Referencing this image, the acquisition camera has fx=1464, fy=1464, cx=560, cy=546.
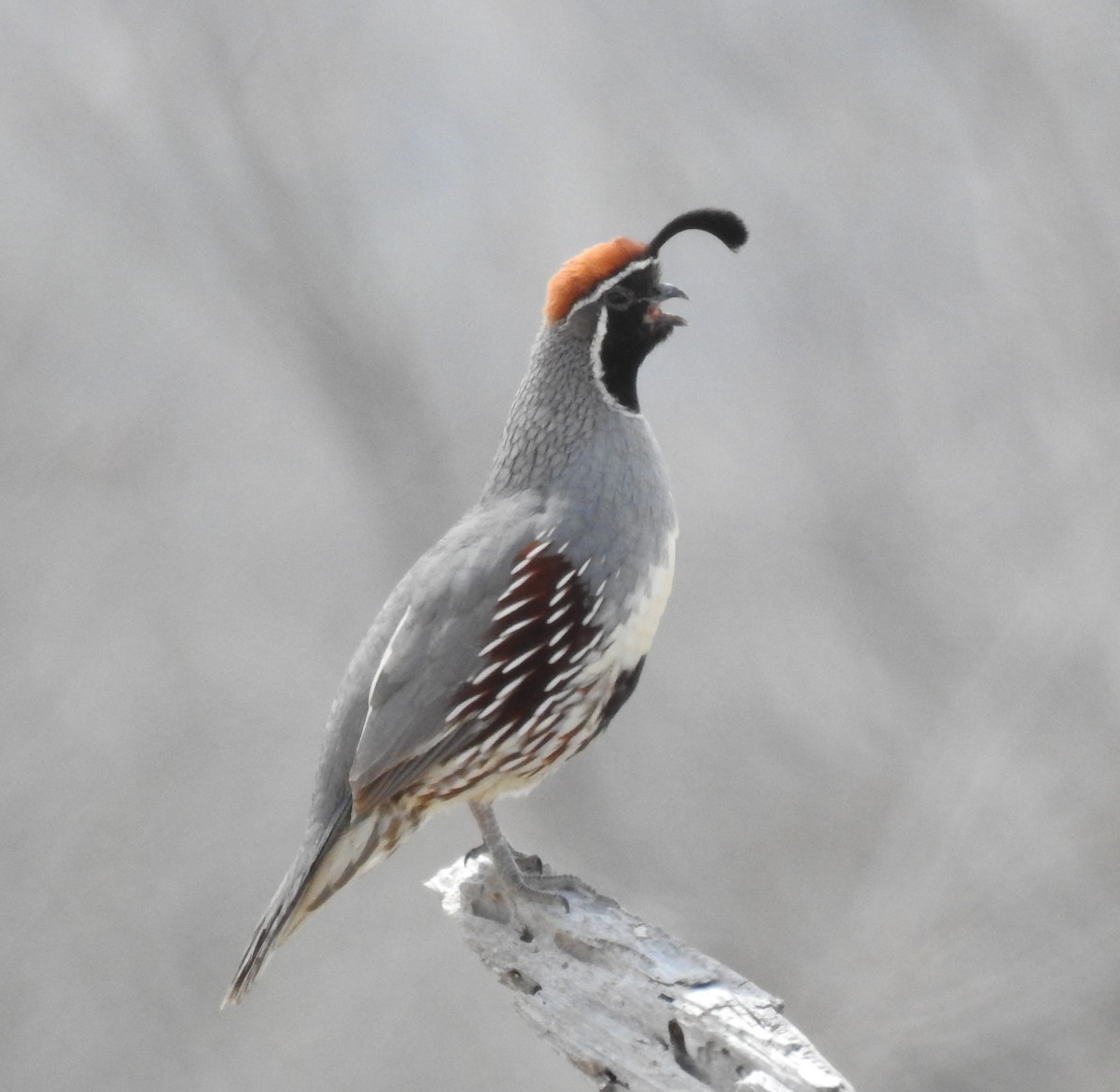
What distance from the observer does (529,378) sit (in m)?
2.83

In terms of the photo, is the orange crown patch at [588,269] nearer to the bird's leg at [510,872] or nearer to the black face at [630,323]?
the black face at [630,323]

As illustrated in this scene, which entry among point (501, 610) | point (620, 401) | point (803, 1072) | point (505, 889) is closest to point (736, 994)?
point (803, 1072)

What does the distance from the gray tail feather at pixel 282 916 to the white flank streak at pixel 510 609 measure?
453 millimetres

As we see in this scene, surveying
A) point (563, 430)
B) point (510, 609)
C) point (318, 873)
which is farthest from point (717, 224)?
point (318, 873)

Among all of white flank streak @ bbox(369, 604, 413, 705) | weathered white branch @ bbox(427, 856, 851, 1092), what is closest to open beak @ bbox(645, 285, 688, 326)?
white flank streak @ bbox(369, 604, 413, 705)

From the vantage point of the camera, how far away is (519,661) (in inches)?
104

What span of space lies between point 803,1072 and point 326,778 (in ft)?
3.35

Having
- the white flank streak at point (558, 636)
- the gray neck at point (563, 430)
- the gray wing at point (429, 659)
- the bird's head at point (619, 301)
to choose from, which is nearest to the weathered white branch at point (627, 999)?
the gray wing at point (429, 659)

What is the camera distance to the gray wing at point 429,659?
2598 mm

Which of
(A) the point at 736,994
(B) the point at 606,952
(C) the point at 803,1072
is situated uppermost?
(B) the point at 606,952

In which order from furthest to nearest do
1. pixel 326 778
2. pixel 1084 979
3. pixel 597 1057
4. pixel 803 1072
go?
pixel 1084 979 < pixel 326 778 < pixel 597 1057 < pixel 803 1072

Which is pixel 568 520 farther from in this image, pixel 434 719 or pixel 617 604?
pixel 434 719

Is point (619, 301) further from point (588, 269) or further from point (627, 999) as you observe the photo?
point (627, 999)

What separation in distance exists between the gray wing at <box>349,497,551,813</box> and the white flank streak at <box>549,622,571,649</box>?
115mm
